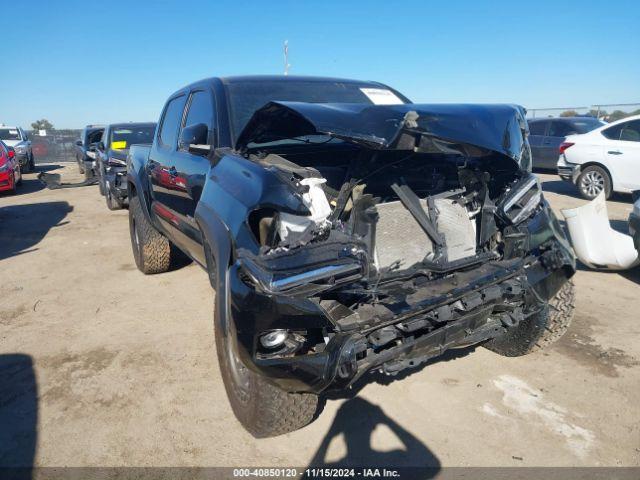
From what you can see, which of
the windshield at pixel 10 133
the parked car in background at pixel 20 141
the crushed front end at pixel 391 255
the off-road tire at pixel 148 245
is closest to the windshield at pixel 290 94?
the crushed front end at pixel 391 255

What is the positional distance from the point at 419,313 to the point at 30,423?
226 cm

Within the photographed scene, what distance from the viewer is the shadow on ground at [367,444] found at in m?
2.26

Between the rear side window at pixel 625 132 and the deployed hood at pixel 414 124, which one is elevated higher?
the deployed hood at pixel 414 124

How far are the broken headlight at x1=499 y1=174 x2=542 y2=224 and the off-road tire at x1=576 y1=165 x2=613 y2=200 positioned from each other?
6.91 m

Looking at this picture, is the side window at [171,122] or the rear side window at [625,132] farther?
the rear side window at [625,132]

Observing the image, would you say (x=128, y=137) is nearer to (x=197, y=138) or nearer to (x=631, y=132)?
(x=197, y=138)

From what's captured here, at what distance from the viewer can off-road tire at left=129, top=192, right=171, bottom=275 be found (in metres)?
4.75

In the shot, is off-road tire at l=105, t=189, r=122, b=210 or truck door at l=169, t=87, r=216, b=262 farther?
off-road tire at l=105, t=189, r=122, b=210

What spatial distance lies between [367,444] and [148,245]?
3.31 meters

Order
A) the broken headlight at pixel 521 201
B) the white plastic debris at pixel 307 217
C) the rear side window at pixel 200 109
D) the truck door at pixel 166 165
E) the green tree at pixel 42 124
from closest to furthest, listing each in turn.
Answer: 1. the white plastic debris at pixel 307 217
2. the broken headlight at pixel 521 201
3. the rear side window at pixel 200 109
4. the truck door at pixel 166 165
5. the green tree at pixel 42 124

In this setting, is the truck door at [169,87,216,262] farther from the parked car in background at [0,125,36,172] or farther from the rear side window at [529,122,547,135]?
the parked car in background at [0,125,36,172]

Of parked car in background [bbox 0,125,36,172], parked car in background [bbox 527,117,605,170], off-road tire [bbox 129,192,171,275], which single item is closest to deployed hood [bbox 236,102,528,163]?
off-road tire [bbox 129,192,171,275]

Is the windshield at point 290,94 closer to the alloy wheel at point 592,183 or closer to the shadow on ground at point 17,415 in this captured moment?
the shadow on ground at point 17,415

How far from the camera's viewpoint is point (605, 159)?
27.5 ft
